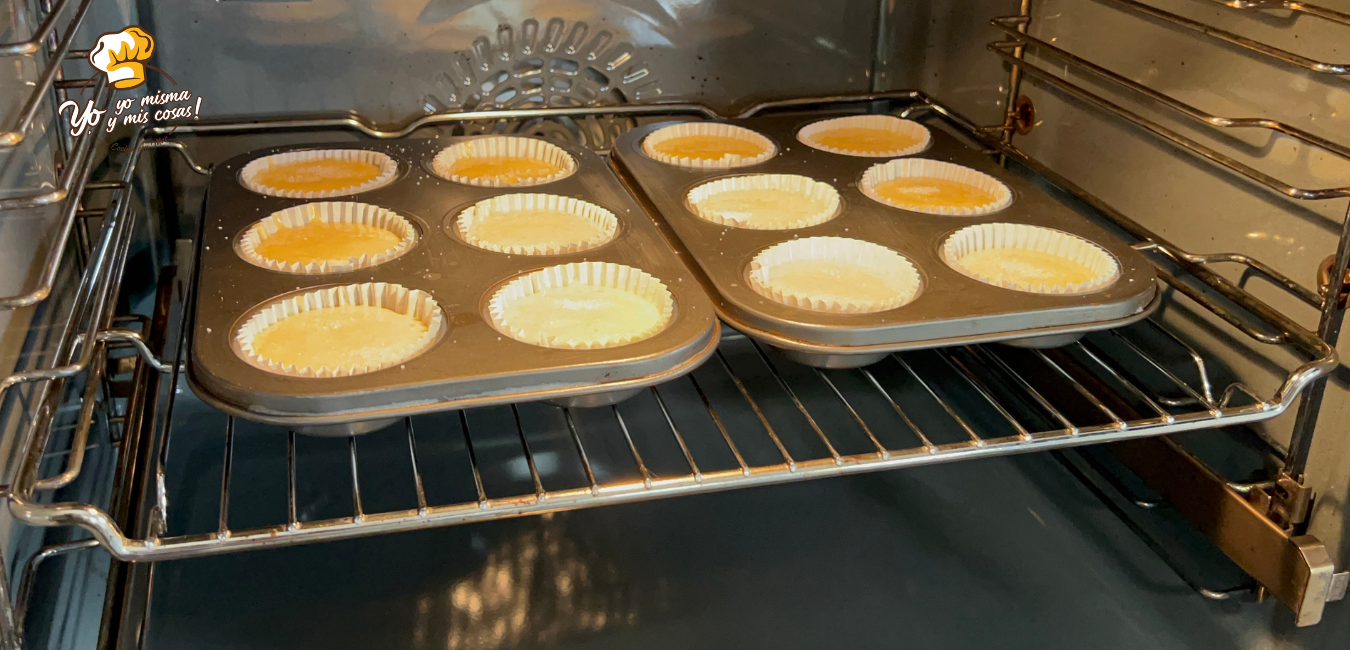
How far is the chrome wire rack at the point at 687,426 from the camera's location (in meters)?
1.00

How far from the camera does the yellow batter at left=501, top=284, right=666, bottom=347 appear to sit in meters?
1.07

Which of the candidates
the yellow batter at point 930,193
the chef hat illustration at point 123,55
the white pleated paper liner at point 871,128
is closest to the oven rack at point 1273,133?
the yellow batter at point 930,193

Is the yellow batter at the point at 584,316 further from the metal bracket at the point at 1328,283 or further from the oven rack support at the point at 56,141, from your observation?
the metal bracket at the point at 1328,283

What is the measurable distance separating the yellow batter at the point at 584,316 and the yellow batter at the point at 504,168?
0.32m

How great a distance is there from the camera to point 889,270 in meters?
1.22

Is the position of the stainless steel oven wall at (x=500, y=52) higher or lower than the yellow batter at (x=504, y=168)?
higher

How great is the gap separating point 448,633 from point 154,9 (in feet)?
3.08

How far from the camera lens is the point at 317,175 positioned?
142cm

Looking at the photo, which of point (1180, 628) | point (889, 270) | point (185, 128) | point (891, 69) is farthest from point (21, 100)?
point (1180, 628)

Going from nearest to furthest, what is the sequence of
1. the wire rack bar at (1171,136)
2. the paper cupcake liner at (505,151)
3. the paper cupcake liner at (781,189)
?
the wire rack bar at (1171,136)
the paper cupcake liner at (781,189)
the paper cupcake liner at (505,151)

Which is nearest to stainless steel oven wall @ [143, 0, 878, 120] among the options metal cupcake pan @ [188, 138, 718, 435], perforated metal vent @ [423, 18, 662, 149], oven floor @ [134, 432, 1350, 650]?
perforated metal vent @ [423, 18, 662, 149]

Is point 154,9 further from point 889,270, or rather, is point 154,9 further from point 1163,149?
point 1163,149

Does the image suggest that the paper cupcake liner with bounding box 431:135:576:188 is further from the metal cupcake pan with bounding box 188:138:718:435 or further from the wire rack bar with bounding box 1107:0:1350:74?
the wire rack bar with bounding box 1107:0:1350:74

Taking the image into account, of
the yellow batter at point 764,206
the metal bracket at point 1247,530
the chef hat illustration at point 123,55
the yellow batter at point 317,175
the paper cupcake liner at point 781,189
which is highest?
the chef hat illustration at point 123,55
